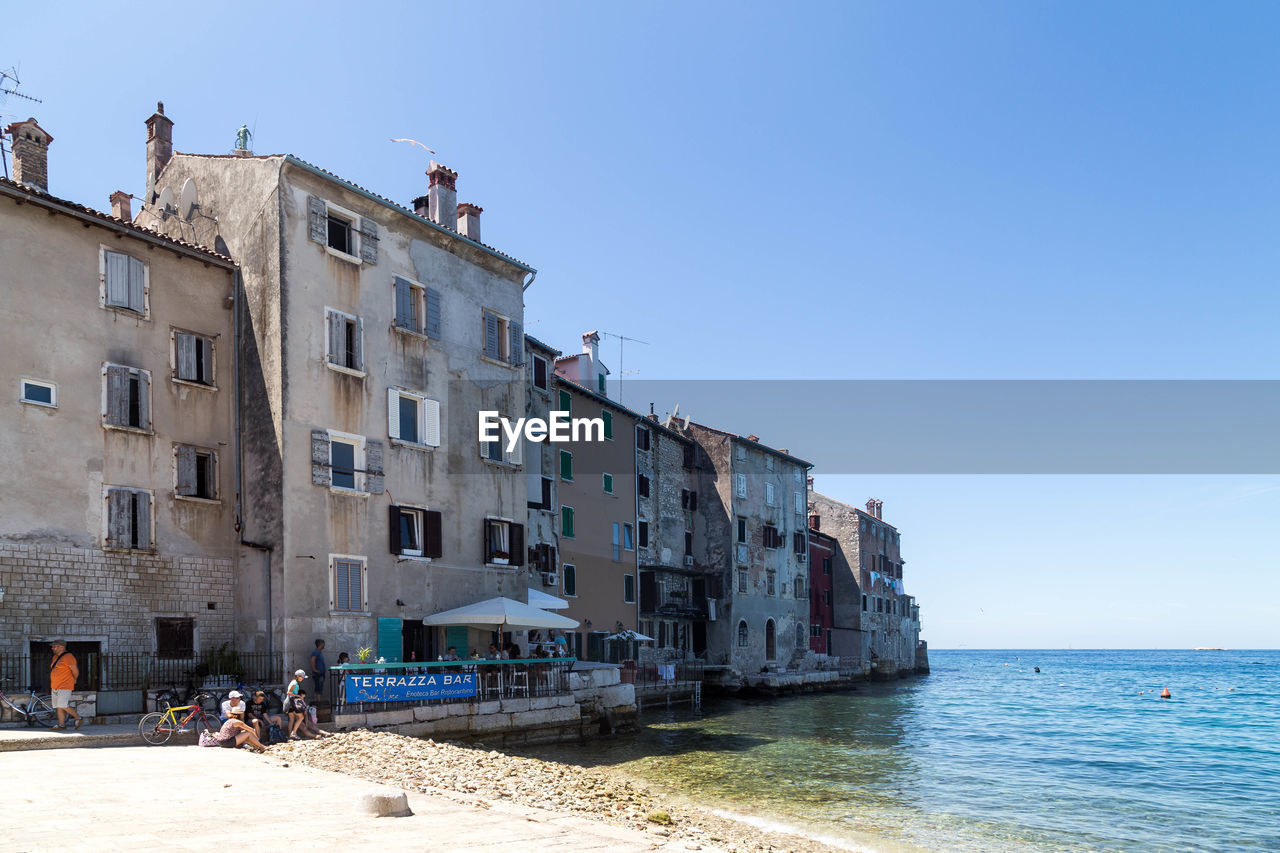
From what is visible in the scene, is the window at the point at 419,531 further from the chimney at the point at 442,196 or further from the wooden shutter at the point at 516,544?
the chimney at the point at 442,196

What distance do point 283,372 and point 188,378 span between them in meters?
2.25

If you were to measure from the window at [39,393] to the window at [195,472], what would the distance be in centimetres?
304

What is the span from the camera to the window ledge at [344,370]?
25594mm

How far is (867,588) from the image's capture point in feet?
244

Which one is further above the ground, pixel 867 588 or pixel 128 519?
pixel 128 519

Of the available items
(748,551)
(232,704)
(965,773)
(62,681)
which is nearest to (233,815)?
(232,704)

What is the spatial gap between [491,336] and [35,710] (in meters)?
16.8

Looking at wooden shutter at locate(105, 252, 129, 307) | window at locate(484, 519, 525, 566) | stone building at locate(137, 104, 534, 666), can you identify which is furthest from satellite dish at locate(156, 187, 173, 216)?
window at locate(484, 519, 525, 566)

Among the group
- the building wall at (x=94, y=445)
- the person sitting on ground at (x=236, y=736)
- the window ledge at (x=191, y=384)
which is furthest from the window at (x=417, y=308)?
the person sitting on ground at (x=236, y=736)

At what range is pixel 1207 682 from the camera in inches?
4063

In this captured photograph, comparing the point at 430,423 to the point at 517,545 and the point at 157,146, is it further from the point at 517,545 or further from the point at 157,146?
the point at 157,146

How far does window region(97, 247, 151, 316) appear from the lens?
2261cm

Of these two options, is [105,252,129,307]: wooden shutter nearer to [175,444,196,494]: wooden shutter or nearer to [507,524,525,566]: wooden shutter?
[175,444,196,494]: wooden shutter

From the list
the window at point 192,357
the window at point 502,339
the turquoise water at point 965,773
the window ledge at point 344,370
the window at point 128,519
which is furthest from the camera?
the window at point 502,339
